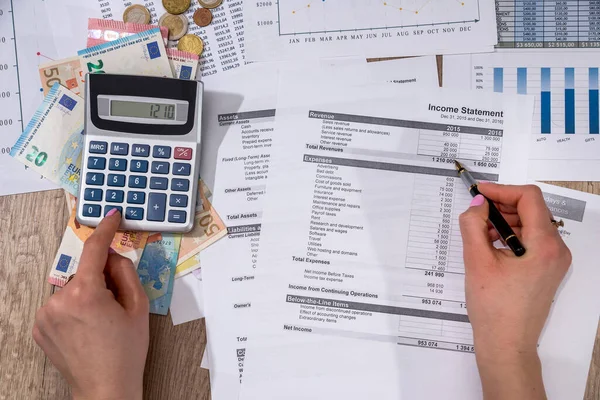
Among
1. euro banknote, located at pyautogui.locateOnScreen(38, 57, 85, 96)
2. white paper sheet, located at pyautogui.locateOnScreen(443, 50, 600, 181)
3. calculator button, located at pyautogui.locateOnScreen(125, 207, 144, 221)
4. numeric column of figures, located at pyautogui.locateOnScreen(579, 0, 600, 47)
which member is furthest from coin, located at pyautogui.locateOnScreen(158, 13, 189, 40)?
numeric column of figures, located at pyautogui.locateOnScreen(579, 0, 600, 47)

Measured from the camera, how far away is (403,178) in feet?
2.20

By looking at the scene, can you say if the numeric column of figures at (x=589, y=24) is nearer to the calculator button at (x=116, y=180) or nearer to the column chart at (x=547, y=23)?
the column chart at (x=547, y=23)

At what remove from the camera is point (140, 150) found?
0.65 meters

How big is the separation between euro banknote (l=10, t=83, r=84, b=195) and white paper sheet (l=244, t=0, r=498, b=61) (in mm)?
228

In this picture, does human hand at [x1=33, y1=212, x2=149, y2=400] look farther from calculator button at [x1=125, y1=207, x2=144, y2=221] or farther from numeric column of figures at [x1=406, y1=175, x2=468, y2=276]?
numeric column of figures at [x1=406, y1=175, x2=468, y2=276]

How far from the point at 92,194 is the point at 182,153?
113 millimetres

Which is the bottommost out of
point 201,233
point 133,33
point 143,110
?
point 201,233

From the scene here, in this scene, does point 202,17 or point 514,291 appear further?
point 202,17

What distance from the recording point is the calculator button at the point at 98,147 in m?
0.65

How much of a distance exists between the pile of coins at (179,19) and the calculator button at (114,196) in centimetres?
19

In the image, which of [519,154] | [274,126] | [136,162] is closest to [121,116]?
[136,162]

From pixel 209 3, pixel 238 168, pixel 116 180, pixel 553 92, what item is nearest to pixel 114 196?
pixel 116 180

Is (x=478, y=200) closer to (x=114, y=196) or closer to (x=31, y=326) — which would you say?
(x=114, y=196)

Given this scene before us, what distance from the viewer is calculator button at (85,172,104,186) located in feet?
2.12
